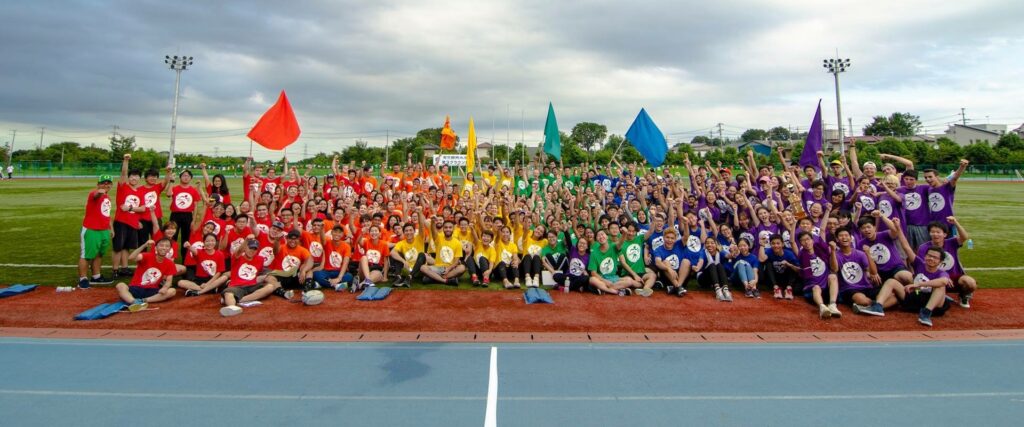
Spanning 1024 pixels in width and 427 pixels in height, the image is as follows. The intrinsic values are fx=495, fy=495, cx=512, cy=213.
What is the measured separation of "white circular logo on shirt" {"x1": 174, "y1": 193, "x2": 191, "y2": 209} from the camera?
369 inches

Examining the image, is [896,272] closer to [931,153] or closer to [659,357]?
[659,357]

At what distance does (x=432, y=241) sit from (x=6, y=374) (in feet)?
18.9

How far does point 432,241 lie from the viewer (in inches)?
368

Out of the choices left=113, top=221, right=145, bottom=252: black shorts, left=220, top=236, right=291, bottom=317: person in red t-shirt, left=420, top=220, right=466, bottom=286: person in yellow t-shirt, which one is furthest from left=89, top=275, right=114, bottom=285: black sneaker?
left=420, top=220, right=466, bottom=286: person in yellow t-shirt

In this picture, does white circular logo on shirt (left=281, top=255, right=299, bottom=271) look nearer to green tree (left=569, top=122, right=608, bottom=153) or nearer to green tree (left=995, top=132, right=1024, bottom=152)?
green tree (left=995, top=132, right=1024, bottom=152)

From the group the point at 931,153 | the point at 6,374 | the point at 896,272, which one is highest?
the point at 931,153

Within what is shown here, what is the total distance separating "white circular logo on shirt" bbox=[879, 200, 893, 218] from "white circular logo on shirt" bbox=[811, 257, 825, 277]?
1859mm

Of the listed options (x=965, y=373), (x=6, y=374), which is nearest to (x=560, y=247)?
(x=965, y=373)

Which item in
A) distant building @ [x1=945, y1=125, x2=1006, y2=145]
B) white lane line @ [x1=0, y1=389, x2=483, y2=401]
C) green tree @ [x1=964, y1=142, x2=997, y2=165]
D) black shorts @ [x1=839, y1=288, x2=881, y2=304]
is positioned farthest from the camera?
distant building @ [x1=945, y1=125, x2=1006, y2=145]

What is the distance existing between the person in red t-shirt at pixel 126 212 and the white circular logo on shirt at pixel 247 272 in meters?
2.83

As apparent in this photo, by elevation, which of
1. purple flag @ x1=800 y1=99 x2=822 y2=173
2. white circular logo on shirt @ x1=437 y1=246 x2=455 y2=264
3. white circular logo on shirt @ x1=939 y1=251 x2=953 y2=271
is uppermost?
purple flag @ x1=800 y1=99 x2=822 y2=173

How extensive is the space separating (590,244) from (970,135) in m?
107

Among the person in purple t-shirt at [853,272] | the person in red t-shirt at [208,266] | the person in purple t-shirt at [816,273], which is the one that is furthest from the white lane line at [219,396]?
the person in purple t-shirt at [853,272]

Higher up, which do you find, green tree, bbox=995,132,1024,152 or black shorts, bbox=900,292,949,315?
green tree, bbox=995,132,1024,152
